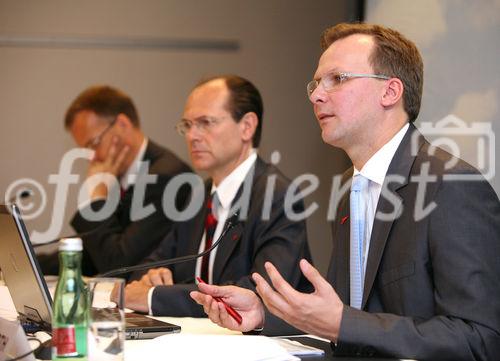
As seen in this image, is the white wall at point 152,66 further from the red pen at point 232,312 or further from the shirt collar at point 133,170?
the red pen at point 232,312

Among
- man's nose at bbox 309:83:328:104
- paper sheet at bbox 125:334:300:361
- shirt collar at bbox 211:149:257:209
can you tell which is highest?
man's nose at bbox 309:83:328:104

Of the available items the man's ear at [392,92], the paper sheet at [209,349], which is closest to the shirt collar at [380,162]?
the man's ear at [392,92]

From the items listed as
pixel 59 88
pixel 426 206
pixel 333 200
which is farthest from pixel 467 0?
pixel 59 88

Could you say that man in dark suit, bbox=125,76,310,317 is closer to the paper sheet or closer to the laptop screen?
the laptop screen

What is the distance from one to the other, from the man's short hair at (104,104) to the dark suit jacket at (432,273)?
286 centimetres

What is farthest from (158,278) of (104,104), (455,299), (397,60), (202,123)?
(104,104)

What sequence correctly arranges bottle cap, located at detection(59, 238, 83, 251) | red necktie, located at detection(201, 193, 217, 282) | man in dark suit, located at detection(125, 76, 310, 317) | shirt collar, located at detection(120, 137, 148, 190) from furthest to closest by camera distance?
shirt collar, located at detection(120, 137, 148, 190) → red necktie, located at detection(201, 193, 217, 282) → man in dark suit, located at detection(125, 76, 310, 317) → bottle cap, located at detection(59, 238, 83, 251)

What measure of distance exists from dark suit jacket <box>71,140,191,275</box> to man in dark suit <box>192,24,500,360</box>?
1.76 meters

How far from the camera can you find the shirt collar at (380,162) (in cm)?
223

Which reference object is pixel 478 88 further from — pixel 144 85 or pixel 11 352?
pixel 144 85

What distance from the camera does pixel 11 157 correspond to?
509 centimetres

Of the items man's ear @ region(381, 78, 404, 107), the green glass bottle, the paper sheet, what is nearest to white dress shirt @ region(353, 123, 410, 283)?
man's ear @ region(381, 78, 404, 107)

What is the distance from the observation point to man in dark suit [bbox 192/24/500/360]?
5.91 feet

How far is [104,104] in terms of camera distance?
189 inches
